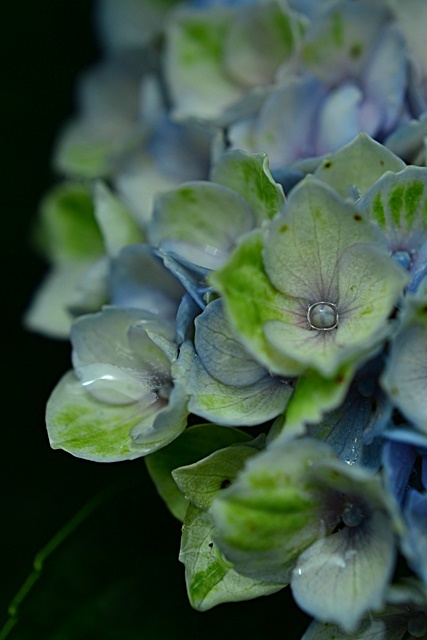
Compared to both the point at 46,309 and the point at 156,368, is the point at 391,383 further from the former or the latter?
the point at 46,309

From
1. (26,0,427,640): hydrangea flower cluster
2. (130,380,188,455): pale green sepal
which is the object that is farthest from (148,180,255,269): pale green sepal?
(130,380,188,455): pale green sepal

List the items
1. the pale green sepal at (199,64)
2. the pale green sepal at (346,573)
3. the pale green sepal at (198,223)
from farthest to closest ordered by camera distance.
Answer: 1. the pale green sepal at (199,64)
2. the pale green sepal at (198,223)
3. the pale green sepal at (346,573)

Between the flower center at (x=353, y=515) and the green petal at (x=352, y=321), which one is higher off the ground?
the green petal at (x=352, y=321)

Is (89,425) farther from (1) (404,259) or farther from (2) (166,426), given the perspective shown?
(1) (404,259)

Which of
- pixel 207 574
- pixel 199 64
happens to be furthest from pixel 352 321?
pixel 199 64

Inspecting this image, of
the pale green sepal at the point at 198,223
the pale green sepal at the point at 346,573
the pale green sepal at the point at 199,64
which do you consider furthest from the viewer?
the pale green sepal at the point at 199,64

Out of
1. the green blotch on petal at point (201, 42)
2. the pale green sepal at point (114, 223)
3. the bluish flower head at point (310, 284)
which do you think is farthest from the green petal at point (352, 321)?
the green blotch on petal at point (201, 42)

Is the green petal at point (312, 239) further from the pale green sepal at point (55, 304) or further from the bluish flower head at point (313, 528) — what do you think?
the pale green sepal at point (55, 304)
